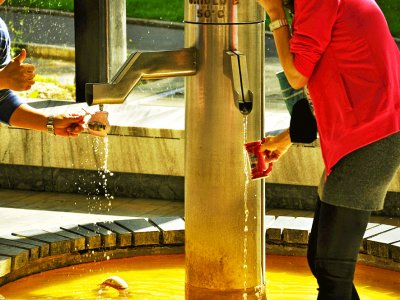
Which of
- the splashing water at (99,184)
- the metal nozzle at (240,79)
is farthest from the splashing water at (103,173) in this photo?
the metal nozzle at (240,79)

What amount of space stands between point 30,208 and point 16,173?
0.61m

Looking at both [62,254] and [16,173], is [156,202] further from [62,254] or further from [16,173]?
[62,254]

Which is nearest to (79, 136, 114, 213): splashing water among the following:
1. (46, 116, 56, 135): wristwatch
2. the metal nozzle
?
(46, 116, 56, 135): wristwatch

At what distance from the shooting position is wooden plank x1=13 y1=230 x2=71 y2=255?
4672 millimetres

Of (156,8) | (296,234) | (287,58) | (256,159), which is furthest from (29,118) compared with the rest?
(156,8)

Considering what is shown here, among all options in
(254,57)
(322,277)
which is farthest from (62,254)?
(322,277)

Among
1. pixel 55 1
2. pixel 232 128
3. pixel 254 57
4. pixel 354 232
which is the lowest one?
pixel 354 232

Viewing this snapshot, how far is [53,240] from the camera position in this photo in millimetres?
4691

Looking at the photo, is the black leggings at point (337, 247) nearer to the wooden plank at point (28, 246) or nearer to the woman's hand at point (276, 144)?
the woman's hand at point (276, 144)

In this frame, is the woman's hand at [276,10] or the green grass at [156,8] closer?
the woman's hand at [276,10]

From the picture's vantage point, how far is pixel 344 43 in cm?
317

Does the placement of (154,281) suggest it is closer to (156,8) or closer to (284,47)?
(284,47)

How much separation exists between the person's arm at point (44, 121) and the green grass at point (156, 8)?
2.81 meters

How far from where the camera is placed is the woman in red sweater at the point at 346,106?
10.4 feet
